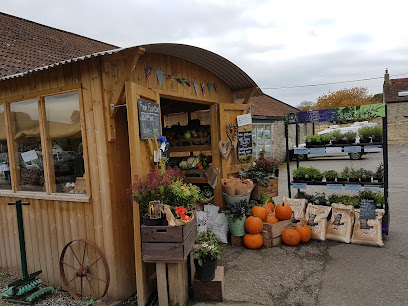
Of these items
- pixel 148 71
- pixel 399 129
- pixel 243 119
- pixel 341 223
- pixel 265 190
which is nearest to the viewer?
pixel 148 71

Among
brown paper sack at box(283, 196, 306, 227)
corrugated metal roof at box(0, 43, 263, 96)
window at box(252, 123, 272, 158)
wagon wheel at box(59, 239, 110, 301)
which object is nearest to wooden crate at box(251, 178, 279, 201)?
brown paper sack at box(283, 196, 306, 227)

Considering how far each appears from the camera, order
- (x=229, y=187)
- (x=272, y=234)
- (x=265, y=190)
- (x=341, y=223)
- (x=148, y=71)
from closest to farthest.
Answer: (x=148, y=71) → (x=272, y=234) → (x=341, y=223) → (x=229, y=187) → (x=265, y=190)

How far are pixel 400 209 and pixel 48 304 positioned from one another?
705 centimetres

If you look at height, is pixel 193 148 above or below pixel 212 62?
below

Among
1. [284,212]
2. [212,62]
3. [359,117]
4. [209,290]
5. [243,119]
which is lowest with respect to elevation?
[209,290]

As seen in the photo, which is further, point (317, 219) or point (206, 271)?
point (317, 219)

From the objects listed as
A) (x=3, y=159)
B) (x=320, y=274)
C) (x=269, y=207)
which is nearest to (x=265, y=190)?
(x=269, y=207)

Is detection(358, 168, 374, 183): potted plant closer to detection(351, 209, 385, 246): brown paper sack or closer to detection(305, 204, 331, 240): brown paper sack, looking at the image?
detection(351, 209, 385, 246): brown paper sack

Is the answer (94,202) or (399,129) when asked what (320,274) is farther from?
(399,129)

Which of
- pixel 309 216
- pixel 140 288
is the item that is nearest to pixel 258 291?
pixel 140 288

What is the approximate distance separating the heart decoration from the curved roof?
124 cm

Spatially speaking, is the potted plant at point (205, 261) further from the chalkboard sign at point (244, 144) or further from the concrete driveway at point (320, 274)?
the chalkboard sign at point (244, 144)

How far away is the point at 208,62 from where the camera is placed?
504 centimetres

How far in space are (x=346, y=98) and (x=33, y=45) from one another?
34.1 metres
